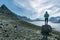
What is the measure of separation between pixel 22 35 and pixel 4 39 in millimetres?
6990

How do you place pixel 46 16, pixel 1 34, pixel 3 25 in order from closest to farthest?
pixel 46 16 < pixel 1 34 < pixel 3 25

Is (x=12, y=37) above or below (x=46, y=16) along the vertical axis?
below

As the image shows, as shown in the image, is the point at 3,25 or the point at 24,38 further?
the point at 3,25

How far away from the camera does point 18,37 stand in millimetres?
65688

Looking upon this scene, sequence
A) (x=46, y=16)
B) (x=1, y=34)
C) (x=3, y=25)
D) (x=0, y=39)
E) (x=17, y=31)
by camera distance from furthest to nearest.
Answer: (x=3, y=25)
(x=17, y=31)
(x=1, y=34)
(x=0, y=39)
(x=46, y=16)

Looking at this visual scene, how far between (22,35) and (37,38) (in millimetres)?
5223

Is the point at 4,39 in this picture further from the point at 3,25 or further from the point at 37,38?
the point at 3,25

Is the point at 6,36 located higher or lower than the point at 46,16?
lower

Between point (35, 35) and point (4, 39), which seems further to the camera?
point (35, 35)

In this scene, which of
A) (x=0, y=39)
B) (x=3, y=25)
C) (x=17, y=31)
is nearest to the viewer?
(x=0, y=39)

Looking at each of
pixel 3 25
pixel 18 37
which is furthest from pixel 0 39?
pixel 3 25

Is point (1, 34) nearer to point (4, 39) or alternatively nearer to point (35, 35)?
point (4, 39)

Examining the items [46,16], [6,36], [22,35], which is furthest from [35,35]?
[46,16]

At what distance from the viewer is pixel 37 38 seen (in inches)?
2552
